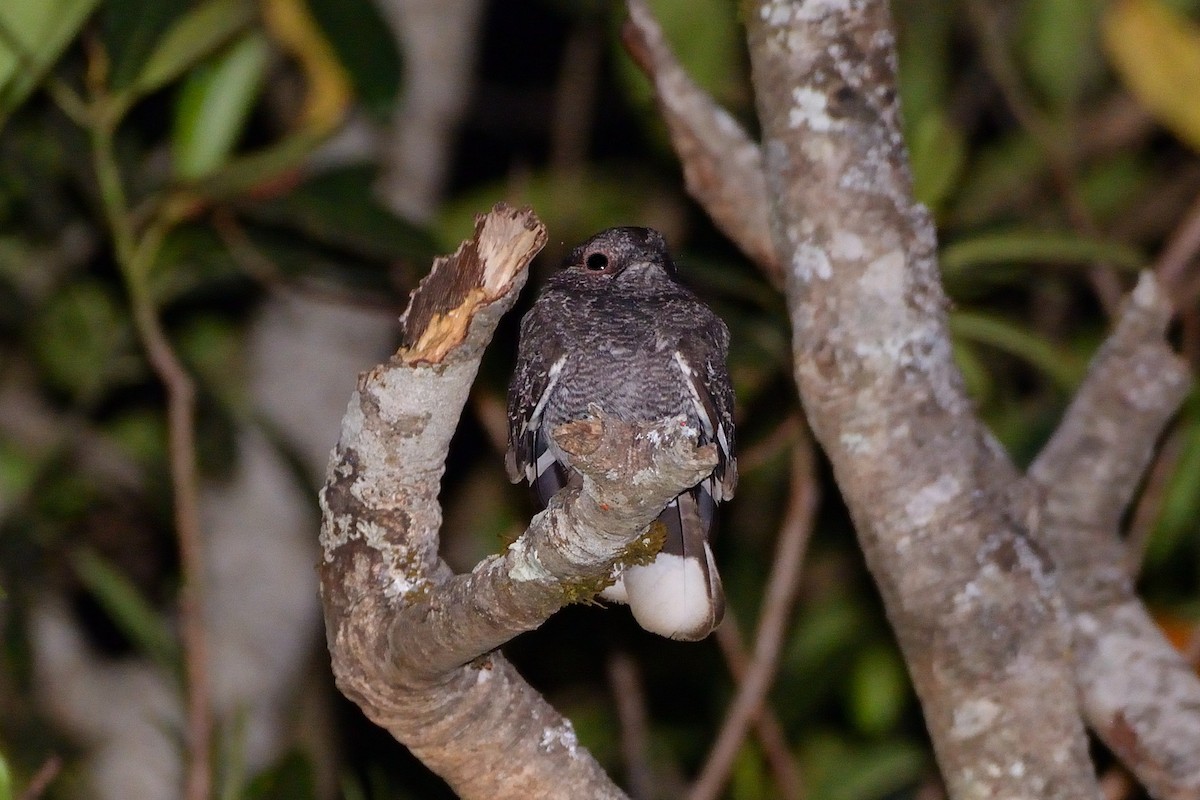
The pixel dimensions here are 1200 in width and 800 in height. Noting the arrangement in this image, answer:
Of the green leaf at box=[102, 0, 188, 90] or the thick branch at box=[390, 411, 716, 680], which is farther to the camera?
the green leaf at box=[102, 0, 188, 90]

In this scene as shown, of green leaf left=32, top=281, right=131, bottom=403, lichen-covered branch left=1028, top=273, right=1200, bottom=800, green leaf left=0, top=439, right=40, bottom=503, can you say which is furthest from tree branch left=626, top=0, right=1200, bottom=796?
green leaf left=0, top=439, right=40, bottom=503

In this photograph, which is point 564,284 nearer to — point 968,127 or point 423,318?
point 423,318

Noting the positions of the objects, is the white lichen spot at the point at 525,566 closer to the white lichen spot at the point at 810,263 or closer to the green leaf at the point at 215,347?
the white lichen spot at the point at 810,263

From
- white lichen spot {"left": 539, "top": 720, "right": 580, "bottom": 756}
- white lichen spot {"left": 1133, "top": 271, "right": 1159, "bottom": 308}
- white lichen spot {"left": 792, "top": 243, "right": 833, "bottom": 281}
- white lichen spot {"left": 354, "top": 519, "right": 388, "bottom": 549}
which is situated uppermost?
white lichen spot {"left": 1133, "top": 271, "right": 1159, "bottom": 308}

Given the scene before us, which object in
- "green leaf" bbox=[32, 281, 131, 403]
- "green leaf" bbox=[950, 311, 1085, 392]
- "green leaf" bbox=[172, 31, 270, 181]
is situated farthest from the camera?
"green leaf" bbox=[32, 281, 131, 403]

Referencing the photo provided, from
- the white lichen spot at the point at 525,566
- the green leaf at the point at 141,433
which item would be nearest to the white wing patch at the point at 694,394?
the white lichen spot at the point at 525,566

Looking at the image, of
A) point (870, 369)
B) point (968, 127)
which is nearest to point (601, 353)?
point (870, 369)

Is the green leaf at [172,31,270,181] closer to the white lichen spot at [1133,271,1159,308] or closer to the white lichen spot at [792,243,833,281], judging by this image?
the white lichen spot at [792,243,833,281]
